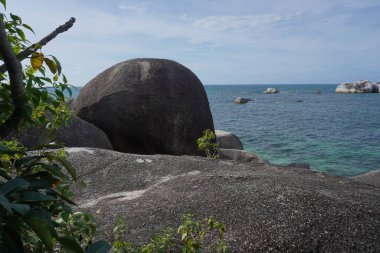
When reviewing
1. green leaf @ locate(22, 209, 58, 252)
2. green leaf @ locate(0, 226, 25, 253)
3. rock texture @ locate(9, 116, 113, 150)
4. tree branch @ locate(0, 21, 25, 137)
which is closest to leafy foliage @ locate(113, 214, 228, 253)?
tree branch @ locate(0, 21, 25, 137)

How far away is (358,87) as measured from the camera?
340 feet

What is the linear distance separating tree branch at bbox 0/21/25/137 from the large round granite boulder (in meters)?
8.97

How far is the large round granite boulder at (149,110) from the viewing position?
423 inches

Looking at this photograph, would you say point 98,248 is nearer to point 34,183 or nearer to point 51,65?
point 34,183

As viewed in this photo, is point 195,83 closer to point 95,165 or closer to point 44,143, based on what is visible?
point 95,165

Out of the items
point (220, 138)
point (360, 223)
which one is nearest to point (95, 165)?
point (360, 223)

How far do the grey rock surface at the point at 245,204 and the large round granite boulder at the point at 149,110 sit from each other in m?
3.69

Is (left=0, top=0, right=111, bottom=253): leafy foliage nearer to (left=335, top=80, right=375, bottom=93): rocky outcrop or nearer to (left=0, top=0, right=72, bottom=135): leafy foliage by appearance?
(left=0, top=0, right=72, bottom=135): leafy foliage

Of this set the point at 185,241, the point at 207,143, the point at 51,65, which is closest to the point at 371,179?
the point at 207,143

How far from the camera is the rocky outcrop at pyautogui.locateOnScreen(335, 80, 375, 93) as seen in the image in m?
102

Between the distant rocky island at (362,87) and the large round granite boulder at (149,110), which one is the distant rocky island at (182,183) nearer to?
the large round granite boulder at (149,110)

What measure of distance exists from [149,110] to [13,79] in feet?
29.8

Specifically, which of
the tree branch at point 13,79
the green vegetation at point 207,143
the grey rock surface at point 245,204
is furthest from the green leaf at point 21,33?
the green vegetation at point 207,143

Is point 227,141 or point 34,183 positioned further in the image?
point 227,141
